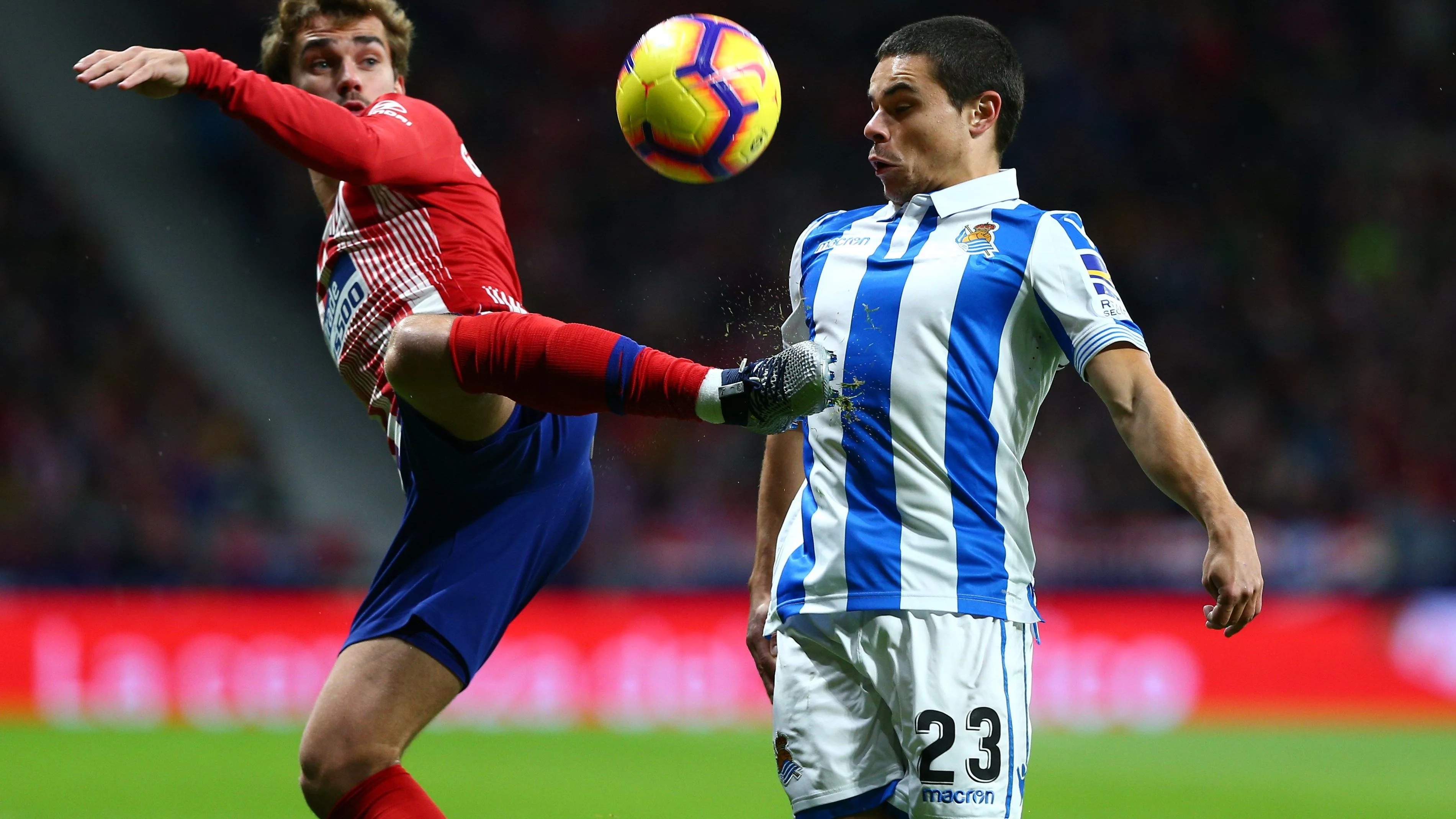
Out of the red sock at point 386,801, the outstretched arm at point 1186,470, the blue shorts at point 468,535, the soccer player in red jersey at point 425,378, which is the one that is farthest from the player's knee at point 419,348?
the outstretched arm at point 1186,470

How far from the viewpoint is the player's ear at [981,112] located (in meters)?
3.44

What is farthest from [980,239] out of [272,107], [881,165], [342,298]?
[342,298]

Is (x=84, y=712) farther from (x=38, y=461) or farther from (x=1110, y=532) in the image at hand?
(x=1110, y=532)

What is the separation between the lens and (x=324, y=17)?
4191 mm

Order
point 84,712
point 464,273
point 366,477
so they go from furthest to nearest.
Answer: point 366,477 < point 84,712 < point 464,273

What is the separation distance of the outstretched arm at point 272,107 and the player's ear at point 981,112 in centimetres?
131

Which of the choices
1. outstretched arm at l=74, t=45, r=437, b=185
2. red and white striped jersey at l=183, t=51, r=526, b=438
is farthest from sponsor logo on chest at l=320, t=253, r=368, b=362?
outstretched arm at l=74, t=45, r=437, b=185

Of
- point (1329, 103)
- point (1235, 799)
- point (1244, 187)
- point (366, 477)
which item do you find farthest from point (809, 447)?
point (1329, 103)

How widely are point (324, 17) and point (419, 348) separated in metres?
1.33

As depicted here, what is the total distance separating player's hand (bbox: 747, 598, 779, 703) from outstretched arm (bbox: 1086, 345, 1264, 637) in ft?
3.08

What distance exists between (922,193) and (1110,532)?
344 inches

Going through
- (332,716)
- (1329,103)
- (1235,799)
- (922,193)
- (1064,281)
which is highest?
(1329,103)

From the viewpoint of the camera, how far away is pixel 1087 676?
11.0 m

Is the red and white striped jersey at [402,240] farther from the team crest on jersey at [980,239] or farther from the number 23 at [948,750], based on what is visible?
the number 23 at [948,750]
